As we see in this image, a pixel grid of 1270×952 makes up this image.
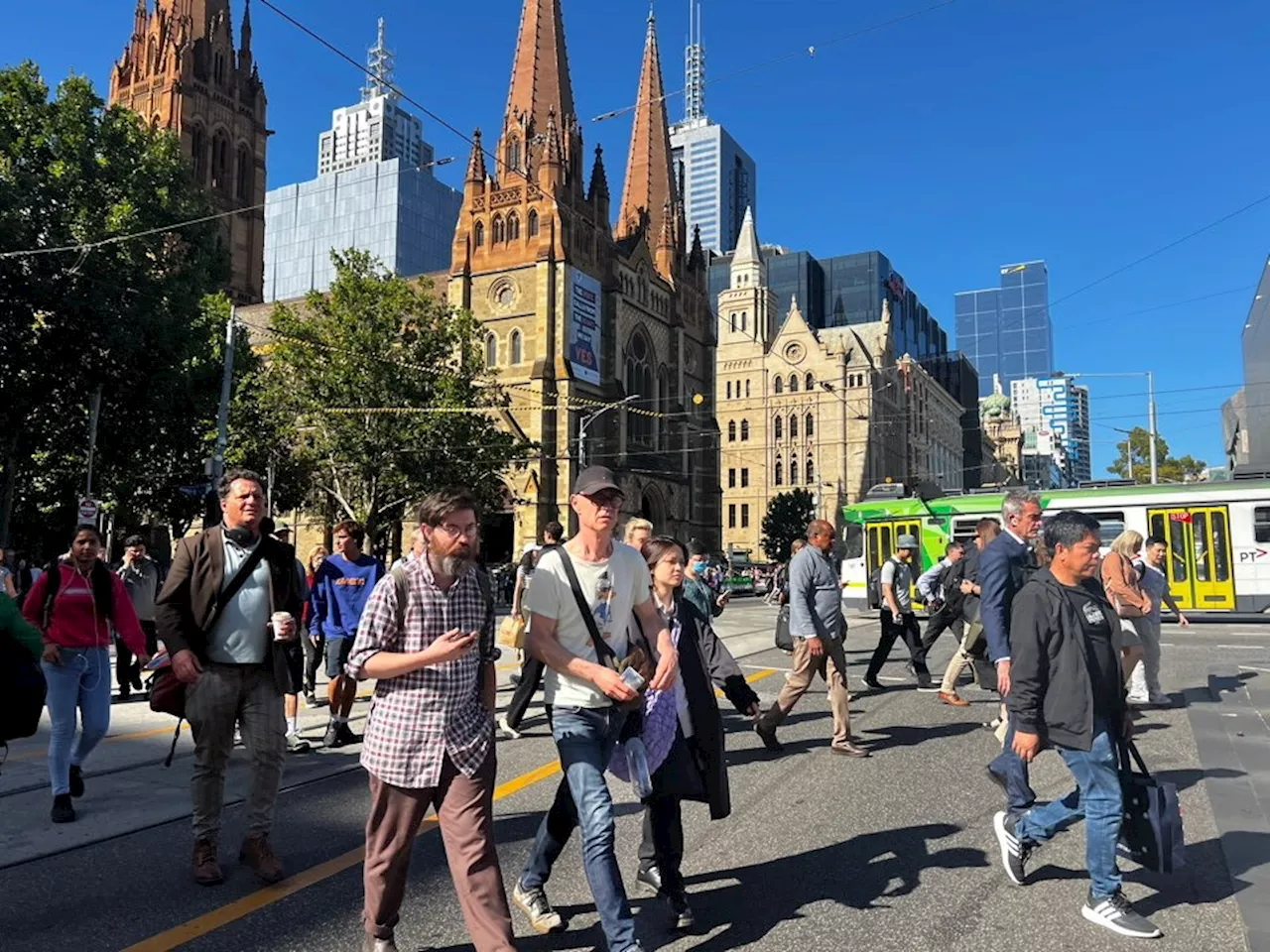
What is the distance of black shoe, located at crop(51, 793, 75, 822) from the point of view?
17.1 ft

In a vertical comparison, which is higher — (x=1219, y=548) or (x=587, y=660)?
(x=1219, y=548)

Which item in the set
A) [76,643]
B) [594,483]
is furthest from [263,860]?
[594,483]

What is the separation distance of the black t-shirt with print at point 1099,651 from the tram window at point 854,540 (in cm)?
1975

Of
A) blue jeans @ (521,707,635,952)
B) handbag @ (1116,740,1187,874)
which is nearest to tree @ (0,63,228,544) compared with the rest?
blue jeans @ (521,707,635,952)

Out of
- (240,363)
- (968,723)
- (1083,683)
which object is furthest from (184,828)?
(240,363)

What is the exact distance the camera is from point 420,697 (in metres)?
3.26

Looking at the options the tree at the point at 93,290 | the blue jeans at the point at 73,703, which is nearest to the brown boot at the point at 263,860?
the blue jeans at the point at 73,703

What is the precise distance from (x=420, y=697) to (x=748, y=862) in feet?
6.97

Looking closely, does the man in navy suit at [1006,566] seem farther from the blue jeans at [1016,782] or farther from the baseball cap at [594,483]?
the baseball cap at [594,483]

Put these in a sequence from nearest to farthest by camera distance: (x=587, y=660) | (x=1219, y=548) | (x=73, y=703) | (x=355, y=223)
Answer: (x=587, y=660) → (x=73, y=703) → (x=1219, y=548) → (x=355, y=223)

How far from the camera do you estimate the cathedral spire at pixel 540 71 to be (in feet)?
160

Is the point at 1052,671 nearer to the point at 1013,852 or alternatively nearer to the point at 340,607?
the point at 1013,852

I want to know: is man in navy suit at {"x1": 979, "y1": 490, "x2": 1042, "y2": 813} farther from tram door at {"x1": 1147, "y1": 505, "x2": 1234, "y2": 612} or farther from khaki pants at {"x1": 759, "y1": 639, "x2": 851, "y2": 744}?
tram door at {"x1": 1147, "y1": 505, "x2": 1234, "y2": 612}

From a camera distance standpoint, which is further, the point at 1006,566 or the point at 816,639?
the point at 816,639
